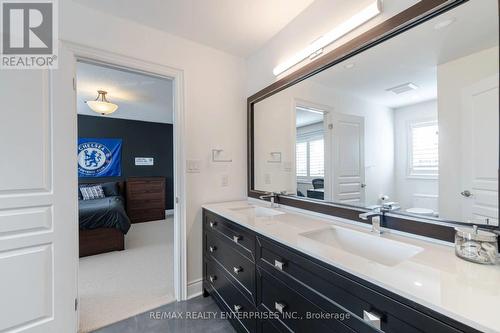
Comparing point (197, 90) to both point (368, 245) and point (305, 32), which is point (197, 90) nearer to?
point (305, 32)

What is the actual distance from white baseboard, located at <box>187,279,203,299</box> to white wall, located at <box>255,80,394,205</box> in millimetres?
1173

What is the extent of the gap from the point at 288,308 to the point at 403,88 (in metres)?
1.36

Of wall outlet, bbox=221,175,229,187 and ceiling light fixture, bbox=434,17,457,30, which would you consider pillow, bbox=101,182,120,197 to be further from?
ceiling light fixture, bbox=434,17,457,30

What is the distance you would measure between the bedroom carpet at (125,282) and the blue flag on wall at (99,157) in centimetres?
211

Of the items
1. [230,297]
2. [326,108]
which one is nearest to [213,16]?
[326,108]

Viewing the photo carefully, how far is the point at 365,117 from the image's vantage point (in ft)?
4.69

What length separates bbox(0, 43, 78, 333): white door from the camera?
140cm

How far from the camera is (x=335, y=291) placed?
866 millimetres

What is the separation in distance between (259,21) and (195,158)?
140 cm

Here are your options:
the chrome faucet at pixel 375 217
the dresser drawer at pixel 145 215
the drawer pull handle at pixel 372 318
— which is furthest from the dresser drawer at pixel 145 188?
the drawer pull handle at pixel 372 318

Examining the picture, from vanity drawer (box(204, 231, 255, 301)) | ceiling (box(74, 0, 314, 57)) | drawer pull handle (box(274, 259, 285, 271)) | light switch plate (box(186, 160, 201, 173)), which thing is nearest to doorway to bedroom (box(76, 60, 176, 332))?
ceiling (box(74, 0, 314, 57))

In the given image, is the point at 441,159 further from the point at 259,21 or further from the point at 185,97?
the point at 185,97

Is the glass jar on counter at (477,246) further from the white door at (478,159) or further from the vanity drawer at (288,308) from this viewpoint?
the vanity drawer at (288,308)

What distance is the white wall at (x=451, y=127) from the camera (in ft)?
3.23
